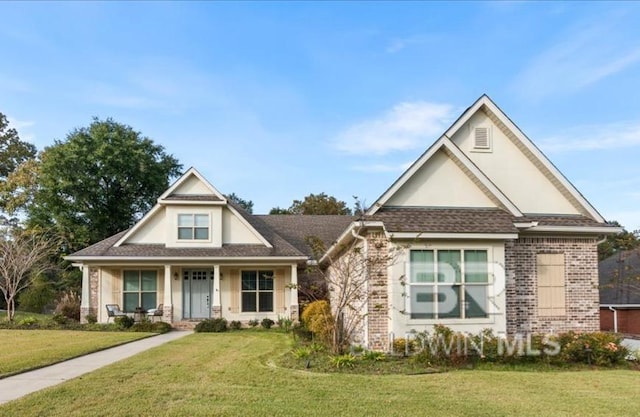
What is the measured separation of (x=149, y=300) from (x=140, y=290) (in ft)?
1.84

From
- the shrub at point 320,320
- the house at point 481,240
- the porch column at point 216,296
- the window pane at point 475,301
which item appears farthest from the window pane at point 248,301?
the window pane at point 475,301

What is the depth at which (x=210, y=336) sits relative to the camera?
18844 millimetres

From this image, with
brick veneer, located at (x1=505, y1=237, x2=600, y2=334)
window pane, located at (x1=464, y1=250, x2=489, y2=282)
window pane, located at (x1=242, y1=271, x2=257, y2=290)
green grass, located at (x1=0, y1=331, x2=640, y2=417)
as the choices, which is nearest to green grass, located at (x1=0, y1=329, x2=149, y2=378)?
green grass, located at (x1=0, y1=331, x2=640, y2=417)

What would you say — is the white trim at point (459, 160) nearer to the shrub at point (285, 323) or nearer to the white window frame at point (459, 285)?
the white window frame at point (459, 285)

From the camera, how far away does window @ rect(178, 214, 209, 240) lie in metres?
23.1

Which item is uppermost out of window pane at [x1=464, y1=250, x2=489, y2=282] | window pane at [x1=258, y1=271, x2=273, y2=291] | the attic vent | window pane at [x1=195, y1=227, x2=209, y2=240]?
the attic vent

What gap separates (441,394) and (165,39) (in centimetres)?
1158

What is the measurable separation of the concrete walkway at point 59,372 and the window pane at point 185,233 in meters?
7.90

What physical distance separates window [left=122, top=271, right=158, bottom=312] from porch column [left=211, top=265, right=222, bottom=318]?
8.82 feet

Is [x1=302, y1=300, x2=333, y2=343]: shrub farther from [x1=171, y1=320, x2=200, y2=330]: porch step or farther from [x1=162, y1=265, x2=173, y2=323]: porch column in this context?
[x1=162, y1=265, x2=173, y2=323]: porch column

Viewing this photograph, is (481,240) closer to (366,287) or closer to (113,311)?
(366,287)

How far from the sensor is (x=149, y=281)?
23469mm

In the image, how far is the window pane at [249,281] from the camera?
2359 centimetres

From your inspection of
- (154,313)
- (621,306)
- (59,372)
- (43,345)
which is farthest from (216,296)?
(621,306)
